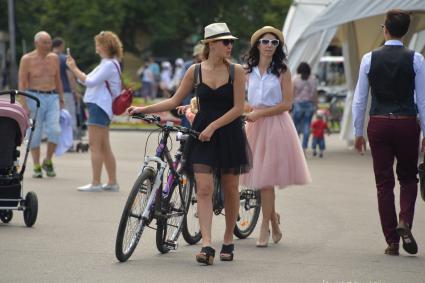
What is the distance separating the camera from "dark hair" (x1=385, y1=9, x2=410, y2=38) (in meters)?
9.34

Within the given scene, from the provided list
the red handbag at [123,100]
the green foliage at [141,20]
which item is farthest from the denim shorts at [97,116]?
the green foliage at [141,20]

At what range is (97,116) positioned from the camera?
14.0m

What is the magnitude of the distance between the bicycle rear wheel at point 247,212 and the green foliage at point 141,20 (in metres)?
51.7

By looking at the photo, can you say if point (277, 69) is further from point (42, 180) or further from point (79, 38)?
point (79, 38)

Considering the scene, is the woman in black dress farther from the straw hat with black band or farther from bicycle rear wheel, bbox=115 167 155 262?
the straw hat with black band

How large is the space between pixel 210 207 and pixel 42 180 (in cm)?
703

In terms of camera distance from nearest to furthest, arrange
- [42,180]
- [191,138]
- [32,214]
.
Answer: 1. [191,138]
2. [32,214]
3. [42,180]

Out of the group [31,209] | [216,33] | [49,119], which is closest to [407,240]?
[216,33]

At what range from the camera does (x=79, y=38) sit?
6475 cm

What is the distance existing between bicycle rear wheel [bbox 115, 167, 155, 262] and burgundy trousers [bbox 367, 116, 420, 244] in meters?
1.84

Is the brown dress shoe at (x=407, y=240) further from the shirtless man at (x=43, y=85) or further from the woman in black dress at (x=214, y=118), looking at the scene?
the shirtless man at (x=43, y=85)

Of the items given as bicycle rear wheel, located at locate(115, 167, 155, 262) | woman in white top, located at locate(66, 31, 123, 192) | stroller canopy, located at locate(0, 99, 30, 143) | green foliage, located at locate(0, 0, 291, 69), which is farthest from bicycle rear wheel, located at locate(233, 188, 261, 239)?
green foliage, located at locate(0, 0, 291, 69)

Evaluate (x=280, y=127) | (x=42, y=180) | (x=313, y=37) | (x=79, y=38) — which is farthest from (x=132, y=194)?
(x=79, y=38)

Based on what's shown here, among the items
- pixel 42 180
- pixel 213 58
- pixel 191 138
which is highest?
pixel 213 58
